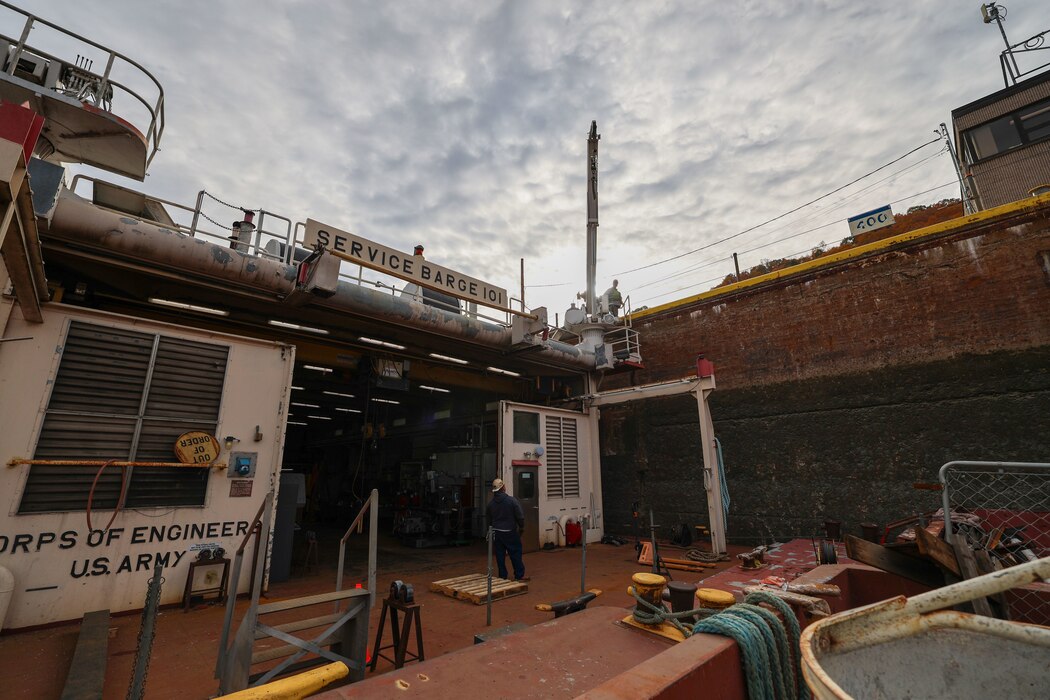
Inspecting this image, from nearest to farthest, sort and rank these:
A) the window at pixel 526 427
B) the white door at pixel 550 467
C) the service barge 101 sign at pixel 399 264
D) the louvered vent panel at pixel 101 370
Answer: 1. the louvered vent panel at pixel 101 370
2. the service barge 101 sign at pixel 399 264
3. the white door at pixel 550 467
4. the window at pixel 526 427

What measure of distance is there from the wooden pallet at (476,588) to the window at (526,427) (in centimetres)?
429

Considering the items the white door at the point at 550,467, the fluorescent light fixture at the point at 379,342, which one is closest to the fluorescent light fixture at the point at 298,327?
the fluorescent light fixture at the point at 379,342

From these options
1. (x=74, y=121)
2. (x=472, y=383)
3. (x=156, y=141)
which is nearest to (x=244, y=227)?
(x=156, y=141)

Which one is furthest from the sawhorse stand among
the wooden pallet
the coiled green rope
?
the coiled green rope

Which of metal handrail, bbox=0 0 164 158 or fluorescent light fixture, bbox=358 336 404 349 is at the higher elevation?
metal handrail, bbox=0 0 164 158

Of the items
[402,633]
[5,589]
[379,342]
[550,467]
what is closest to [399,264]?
[379,342]

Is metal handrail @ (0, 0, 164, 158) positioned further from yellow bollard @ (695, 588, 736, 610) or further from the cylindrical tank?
yellow bollard @ (695, 588, 736, 610)

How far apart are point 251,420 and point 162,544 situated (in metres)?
2.00

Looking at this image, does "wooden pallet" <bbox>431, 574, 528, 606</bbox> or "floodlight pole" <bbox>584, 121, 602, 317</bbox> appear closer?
"wooden pallet" <bbox>431, 574, 528, 606</bbox>

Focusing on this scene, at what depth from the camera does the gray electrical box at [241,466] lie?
694 centimetres

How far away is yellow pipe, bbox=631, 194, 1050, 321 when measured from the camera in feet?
29.2

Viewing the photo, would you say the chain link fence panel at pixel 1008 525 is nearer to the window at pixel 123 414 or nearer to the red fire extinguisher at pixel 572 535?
the red fire extinguisher at pixel 572 535

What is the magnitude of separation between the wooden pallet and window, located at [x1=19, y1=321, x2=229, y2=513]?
3953mm

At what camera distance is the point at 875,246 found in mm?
10352
